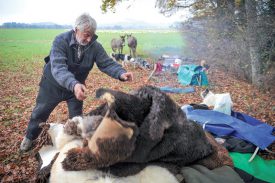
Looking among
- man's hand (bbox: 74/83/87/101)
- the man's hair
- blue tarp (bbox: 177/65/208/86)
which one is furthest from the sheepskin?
blue tarp (bbox: 177/65/208/86)

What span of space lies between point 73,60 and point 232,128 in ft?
6.98

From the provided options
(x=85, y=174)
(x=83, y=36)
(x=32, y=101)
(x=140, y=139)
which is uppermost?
(x=83, y=36)

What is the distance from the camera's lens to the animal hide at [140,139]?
4.52 feet

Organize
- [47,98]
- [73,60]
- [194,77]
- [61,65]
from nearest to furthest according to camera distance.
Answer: [61,65] → [73,60] → [47,98] → [194,77]

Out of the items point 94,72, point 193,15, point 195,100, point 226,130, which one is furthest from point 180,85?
point 226,130

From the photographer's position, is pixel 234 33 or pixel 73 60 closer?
pixel 73 60

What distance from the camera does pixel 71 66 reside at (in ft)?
11.5

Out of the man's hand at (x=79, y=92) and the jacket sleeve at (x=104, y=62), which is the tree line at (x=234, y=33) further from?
the man's hand at (x=79, y=92)

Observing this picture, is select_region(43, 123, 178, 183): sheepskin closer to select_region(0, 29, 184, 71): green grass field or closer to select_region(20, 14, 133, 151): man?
select_region(20, 14, 133, 151): man

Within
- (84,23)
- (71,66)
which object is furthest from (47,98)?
(84,23)

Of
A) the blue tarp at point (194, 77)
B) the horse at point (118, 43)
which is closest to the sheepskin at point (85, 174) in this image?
the blue tarp at point (194, 77)

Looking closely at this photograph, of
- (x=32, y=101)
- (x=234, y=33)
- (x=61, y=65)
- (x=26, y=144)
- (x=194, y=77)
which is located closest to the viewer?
(x=61, y=65)

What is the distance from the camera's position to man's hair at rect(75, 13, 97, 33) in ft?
10.3

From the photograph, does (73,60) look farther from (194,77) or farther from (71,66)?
(194,77)
